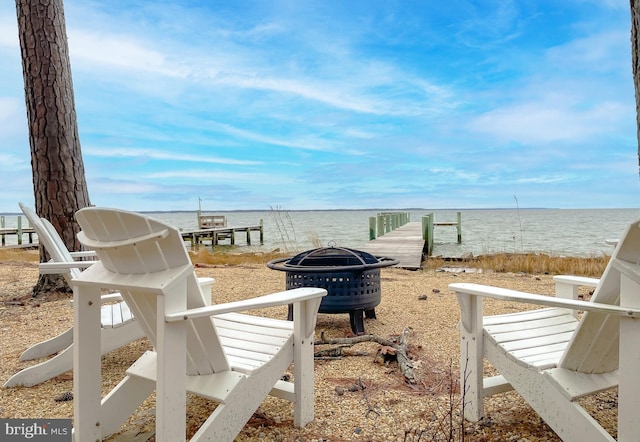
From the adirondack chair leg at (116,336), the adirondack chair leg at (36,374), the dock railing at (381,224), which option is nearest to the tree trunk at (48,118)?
the adirondack chair leg at (36,374)

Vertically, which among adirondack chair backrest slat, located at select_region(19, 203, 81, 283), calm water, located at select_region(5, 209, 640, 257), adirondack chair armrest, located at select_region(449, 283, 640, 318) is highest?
adirondack chair backrest slat, located at select_region(19, 203, 81, 283)

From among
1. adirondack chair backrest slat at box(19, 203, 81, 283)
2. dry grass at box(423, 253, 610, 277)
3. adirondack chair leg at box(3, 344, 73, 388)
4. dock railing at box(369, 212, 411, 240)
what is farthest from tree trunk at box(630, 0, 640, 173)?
dock railing at box(369, 212, 411, 240)

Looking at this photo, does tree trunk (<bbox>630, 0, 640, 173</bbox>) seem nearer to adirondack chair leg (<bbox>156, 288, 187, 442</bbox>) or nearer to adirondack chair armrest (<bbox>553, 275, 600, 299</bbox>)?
adirondack chair armrest (<bbox>553, 275, 600, 299</bbox>)

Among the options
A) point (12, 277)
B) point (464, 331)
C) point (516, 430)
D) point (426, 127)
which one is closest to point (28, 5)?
point (12, 277)

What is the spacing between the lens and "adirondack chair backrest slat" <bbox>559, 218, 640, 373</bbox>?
1.41 meters

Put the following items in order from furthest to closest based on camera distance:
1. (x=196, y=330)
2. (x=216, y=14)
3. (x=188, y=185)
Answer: (x=188, y=185) → (x=216, y=14) → (x=196, y=330)

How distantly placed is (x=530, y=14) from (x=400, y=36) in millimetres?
3597

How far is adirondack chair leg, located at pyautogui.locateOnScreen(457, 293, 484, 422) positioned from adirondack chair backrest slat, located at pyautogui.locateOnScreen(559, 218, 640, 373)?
34 centimetres

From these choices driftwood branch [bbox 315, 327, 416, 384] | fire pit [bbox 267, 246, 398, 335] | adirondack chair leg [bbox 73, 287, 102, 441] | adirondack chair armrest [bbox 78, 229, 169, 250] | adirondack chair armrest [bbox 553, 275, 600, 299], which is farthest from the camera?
fire pit [bbox 267, 246, 398, 335]

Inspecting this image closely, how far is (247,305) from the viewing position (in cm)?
155

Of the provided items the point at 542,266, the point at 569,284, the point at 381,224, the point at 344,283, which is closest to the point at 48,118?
the point at 344,283

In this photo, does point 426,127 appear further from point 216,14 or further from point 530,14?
point 216,14

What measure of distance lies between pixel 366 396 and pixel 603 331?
1141 mm

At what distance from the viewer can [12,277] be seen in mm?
6809
